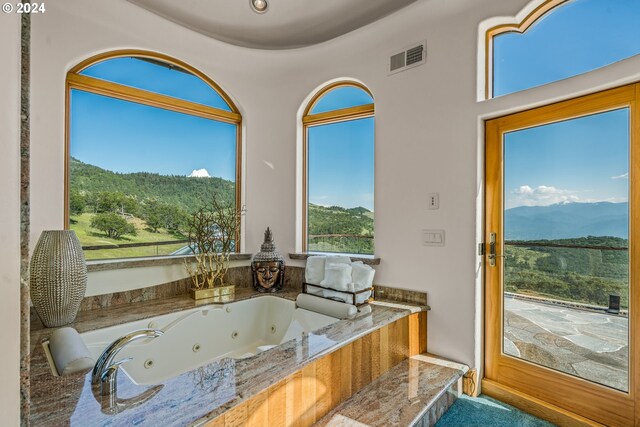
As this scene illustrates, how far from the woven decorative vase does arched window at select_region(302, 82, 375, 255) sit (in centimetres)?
174

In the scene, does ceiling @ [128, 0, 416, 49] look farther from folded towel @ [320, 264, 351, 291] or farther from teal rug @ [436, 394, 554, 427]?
teal rug @ [436, 394, 554, 427]

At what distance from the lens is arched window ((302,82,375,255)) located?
274 cm

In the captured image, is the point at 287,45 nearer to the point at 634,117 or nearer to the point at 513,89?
the point at 513,89

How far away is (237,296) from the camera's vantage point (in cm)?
256

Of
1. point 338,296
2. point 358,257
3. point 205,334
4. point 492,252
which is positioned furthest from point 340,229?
point 205,334

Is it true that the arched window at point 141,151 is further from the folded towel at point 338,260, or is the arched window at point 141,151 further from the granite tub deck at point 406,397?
the granite tub deck at point 406,397

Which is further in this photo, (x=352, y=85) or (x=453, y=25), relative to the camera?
(x=352, y=85)

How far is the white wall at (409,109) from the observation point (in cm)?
201

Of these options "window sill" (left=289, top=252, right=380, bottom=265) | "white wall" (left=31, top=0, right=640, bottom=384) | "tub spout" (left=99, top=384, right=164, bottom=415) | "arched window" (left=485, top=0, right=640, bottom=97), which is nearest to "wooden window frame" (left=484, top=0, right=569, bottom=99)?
"arched window" (left=485, top=0, right=640, bottom=97)

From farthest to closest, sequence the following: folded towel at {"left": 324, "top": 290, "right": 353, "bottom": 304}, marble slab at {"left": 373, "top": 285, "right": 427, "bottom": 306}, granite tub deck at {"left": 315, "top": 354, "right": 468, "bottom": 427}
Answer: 1. marble slab at {"left": 373, "top": 285, "right": 427, "bottom": 306}
2. folded towel at {"left": 324, "top": 290, "right": 353, "bottom": 304}
3. granite tub deck at {"left": 315, "top": 354, "right": 468, "bottom": 427}

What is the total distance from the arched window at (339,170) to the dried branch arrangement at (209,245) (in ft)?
2.37
